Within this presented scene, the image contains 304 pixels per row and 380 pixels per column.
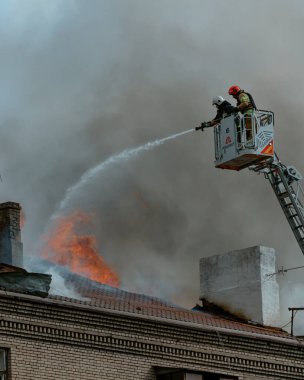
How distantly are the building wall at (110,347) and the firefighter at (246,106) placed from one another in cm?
647

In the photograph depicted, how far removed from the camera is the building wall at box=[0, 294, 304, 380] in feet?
118

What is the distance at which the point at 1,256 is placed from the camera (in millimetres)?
40656

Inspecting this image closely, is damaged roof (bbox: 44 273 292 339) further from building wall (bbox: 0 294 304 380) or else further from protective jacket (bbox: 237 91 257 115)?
protective jacket (bbox: 237 91 257 115)

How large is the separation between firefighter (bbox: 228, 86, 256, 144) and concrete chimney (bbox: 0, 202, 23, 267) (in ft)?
23.1

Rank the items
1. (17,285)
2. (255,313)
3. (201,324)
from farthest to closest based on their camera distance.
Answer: (255,313) → (201,324) → (17,285)

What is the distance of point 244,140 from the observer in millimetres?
44344

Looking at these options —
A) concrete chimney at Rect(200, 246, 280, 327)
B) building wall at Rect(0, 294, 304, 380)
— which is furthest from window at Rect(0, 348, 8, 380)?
concrete chimney at Rect(200, 246, 280, 327)

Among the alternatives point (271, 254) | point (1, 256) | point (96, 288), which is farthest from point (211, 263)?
point (1, 256)

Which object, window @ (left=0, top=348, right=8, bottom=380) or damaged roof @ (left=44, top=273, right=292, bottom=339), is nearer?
window @ (left=0, top=348, right=8, bottom=380)

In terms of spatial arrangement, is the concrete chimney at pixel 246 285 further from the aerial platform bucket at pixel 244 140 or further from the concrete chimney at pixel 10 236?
the concrete chimney at pixel 10 236

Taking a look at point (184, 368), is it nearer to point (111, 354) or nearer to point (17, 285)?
point (111, 354)

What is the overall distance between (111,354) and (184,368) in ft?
6.07

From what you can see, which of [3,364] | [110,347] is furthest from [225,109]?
[3,364]

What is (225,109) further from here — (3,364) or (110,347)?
(3,364)
